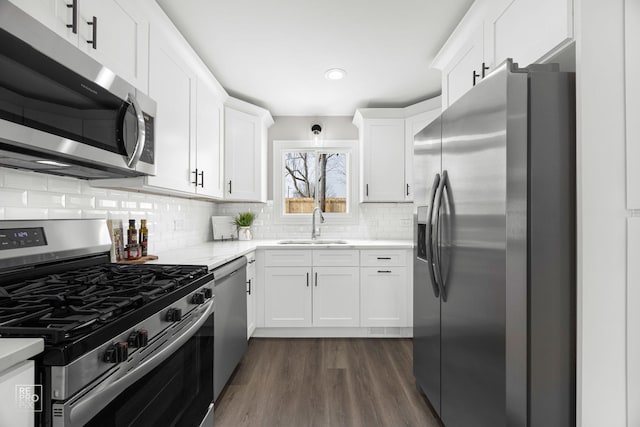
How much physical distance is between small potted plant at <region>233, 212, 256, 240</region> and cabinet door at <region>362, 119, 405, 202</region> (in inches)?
51.5

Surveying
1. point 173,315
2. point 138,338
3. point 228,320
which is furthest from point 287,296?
point 138,338

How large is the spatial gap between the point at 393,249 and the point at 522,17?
2.00 m

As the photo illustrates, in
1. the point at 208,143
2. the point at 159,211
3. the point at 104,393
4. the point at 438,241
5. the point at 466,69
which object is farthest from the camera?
the point at 208,143

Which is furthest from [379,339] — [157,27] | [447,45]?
[157,27]

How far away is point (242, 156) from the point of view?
3176mm

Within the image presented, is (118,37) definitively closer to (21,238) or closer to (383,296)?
(21,238)

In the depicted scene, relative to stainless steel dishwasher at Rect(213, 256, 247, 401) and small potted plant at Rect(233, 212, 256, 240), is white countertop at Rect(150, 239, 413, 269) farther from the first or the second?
small potted plant at Rect(233, 212, 256, 240)

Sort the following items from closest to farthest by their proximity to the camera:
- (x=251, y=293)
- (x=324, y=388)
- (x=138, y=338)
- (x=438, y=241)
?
(x=138, y=338), (x=438, y=241), (x=324, y=388), (x=251, y=293)

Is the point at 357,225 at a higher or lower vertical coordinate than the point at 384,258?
higher

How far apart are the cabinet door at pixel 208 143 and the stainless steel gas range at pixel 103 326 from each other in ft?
3.12

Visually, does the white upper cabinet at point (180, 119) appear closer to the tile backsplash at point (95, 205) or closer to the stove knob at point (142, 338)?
the tile backsplash at point (95, 205)

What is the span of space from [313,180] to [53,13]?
283 centimetres

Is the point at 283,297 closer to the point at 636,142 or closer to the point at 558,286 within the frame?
the point at 558,286

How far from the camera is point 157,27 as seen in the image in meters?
1.79
